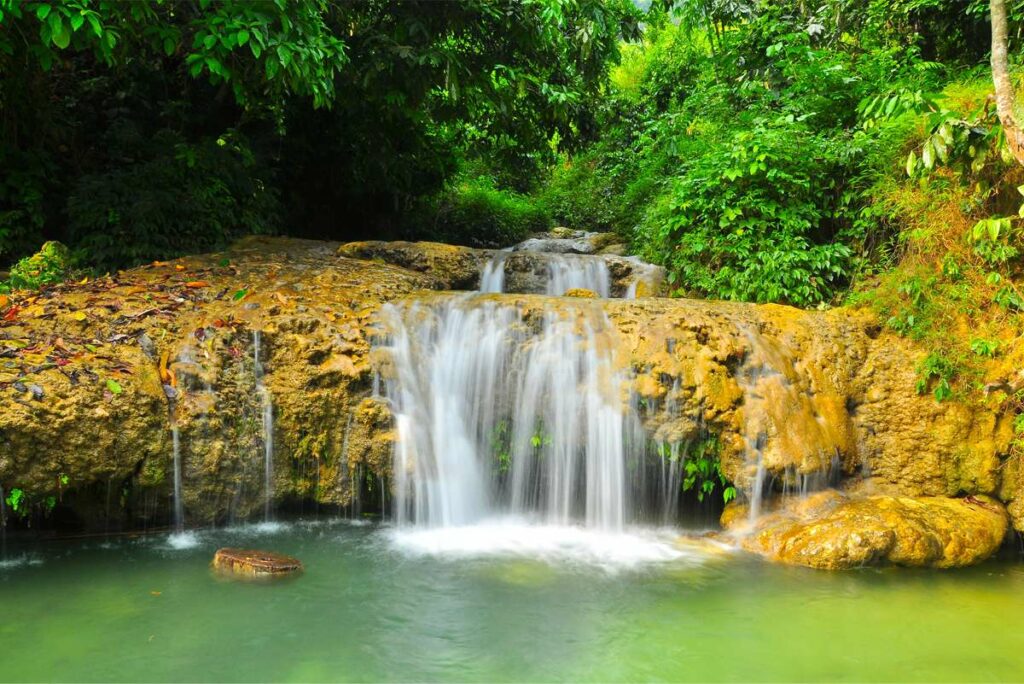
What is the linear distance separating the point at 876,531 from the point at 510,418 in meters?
2.98

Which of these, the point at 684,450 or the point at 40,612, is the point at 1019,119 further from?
the point at 40,612

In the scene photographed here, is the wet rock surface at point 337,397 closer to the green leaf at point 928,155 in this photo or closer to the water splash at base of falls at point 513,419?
the water splash at base of falls at point 513,419

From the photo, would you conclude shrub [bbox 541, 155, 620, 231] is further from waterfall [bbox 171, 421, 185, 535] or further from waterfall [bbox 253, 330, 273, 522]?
waterfall [bbox 171, 421, 185, 535]

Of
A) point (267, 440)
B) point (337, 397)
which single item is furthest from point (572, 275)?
point (267, 440)

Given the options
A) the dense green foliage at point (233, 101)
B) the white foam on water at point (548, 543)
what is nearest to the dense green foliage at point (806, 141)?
the dense green foliage at point (233, 101)

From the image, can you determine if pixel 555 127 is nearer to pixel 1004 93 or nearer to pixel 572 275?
pixel 572 275

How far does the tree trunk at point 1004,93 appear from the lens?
538 centimetres

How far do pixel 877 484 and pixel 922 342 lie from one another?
1.37m

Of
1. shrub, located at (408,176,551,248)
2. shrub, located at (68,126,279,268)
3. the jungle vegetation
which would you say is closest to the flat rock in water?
the jungle vegetation

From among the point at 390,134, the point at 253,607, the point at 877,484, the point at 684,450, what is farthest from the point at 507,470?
the point at 390,134

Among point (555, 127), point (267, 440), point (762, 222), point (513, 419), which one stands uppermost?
point (555, 127)

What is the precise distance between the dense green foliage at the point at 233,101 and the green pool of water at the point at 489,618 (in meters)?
4.23

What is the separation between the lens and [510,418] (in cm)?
621

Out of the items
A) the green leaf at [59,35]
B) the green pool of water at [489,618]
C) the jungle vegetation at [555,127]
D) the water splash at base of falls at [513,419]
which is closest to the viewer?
the green pool of water at [489,618]
